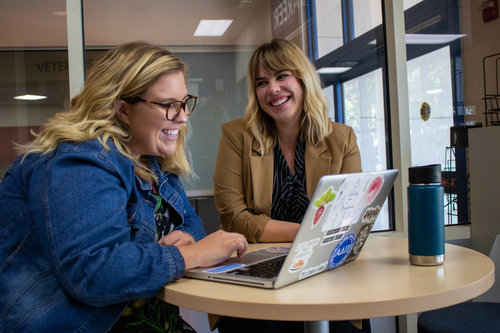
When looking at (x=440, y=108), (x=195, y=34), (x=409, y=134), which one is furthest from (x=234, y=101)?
(x=440, y=108)

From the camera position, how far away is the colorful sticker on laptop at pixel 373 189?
115cm

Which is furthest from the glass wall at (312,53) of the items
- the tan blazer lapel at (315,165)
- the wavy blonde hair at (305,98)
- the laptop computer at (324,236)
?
the laptop computer at (324,236)

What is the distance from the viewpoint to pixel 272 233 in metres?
1.73

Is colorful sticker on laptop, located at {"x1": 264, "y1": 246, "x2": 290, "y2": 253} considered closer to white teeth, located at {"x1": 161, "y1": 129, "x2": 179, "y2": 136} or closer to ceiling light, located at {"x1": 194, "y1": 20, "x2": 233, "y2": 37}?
white teeth, located at {"x1": 161, "y1": 129, "x2": 179, "y2": 136}

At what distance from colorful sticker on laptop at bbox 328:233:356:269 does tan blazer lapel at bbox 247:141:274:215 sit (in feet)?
2.41

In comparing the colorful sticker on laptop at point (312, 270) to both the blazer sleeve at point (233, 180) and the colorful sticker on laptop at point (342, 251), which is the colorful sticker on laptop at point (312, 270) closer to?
the colorful sticker on laptop at point (342, 251)

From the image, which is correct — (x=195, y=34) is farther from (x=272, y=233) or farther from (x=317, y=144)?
(x=272, y=233)

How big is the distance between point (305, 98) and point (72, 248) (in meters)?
1.29

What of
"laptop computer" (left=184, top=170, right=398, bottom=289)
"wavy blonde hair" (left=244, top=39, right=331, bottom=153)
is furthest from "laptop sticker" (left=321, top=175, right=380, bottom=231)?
"wavy blonde hair" (left=244, top=39, right=331, bottom=153)

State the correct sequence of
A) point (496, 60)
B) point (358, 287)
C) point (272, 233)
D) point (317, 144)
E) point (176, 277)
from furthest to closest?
point (496, 60) < point (317, 144) < point (272, 233) < point (176, 277) < point (358, 287)

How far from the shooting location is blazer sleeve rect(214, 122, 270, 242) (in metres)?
1.92

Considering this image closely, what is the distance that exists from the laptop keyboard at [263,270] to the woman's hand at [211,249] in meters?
0.07

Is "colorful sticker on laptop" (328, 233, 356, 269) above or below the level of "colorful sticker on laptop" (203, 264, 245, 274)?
above

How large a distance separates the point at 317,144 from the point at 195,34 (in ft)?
4.24
